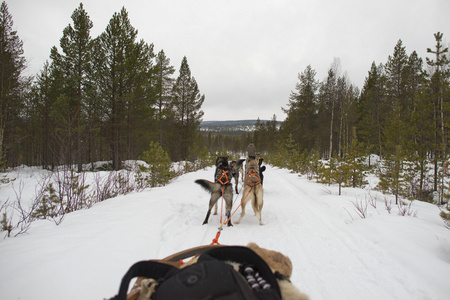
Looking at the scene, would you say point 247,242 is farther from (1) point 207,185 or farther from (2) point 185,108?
(2) point 185,108

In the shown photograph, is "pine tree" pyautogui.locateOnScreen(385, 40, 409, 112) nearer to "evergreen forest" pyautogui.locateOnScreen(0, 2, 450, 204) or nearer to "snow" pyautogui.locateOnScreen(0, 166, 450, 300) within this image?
"evergreen forest" pyautogui.locateOnScreen(0, 2, 450, 204)

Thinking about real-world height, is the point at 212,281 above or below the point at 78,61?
below

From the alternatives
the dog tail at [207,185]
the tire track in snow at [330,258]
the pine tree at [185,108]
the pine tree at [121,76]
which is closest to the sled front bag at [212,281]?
the tire track in snow at [330,258]

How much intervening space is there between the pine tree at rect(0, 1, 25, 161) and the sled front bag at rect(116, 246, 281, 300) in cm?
1807

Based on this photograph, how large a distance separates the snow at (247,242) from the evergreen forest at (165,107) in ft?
6.01

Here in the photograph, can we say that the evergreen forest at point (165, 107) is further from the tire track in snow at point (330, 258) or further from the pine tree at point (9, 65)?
the tire track in snow at point (330, 258)

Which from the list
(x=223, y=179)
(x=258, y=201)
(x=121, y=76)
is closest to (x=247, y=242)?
(x=258, y=201)

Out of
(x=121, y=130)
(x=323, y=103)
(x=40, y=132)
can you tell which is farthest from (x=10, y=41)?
(x=323, y=103)

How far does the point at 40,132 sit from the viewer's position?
23.7 metres

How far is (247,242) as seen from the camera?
3.59 meters

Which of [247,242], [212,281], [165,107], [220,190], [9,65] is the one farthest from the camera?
[165,107]

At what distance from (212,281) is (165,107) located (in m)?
26.3

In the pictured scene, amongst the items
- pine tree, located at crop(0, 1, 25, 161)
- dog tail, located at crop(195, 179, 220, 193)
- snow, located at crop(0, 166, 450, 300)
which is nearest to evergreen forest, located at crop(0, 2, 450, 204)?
pine tree, located at crop(0, 1, 25, 161)

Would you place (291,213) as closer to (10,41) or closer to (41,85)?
(10,41)
